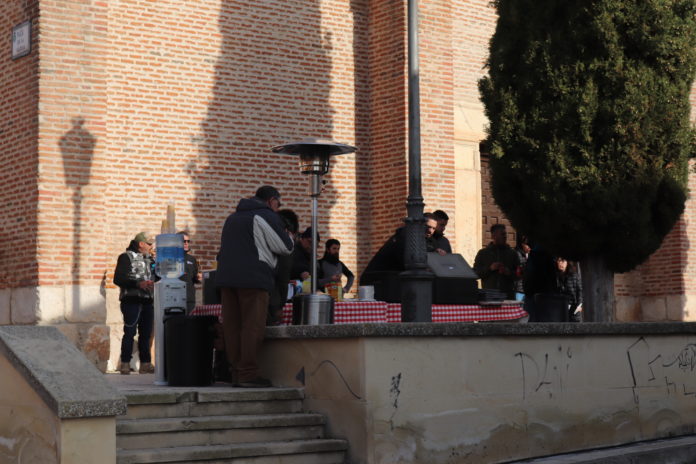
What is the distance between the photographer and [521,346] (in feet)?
28.5

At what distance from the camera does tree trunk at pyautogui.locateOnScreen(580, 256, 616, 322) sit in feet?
38.0

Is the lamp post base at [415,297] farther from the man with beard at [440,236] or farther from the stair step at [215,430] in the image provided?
the man with beard at [440,236]

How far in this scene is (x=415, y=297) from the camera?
963 cm

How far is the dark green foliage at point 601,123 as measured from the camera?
1118cm

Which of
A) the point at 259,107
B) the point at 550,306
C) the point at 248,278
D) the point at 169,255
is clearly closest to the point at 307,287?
the point at 169,255

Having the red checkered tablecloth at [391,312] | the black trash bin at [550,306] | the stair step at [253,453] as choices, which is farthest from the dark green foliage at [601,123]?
the stair step at [253,453]

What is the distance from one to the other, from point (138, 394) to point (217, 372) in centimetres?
197

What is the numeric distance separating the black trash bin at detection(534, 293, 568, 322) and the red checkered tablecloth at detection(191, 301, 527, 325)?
1011 millimetres

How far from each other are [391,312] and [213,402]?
2.64 metres

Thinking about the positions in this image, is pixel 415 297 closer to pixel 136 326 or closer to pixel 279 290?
pixel 279 290

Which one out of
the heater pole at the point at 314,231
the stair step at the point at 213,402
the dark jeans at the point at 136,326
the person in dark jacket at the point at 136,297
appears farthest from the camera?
the dark jeans at the point at 136,326

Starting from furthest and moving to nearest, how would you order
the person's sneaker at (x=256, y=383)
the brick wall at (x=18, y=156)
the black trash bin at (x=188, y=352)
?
the brick wall at (x=18, y=156) < the black trash bin at (x=188, y=352) < the person's sneaker at (x=256, y=383)

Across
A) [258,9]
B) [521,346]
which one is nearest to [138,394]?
[521,346]

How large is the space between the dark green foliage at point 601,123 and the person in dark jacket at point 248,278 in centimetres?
375
